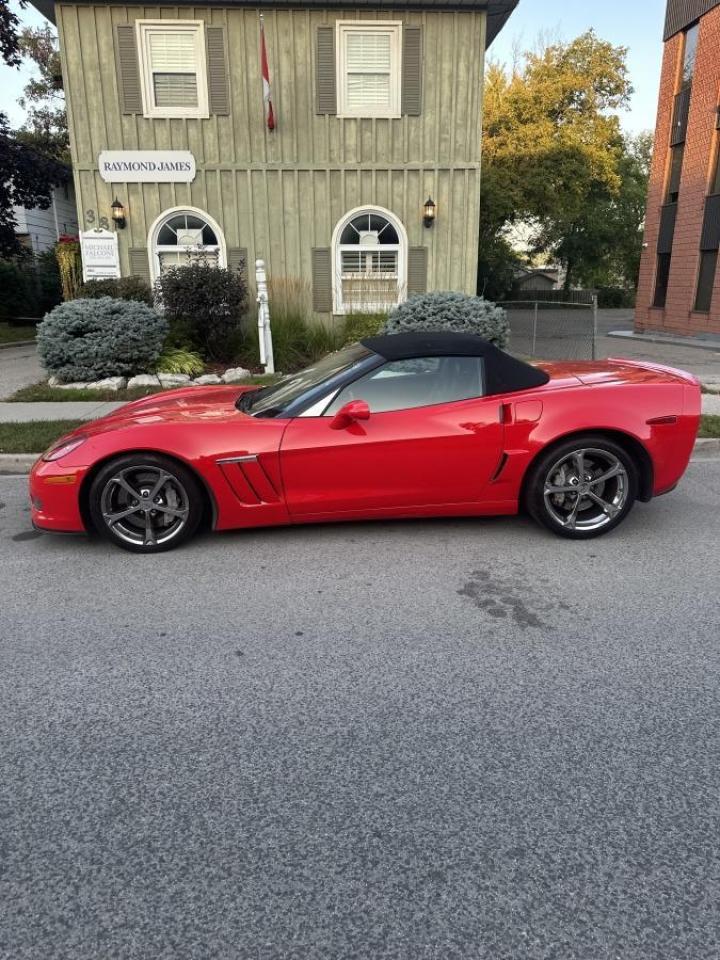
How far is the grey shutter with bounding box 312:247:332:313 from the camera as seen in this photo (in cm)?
1367

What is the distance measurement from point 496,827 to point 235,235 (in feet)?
43.1

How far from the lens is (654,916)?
1.83 m

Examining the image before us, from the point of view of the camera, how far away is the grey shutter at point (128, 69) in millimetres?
12367

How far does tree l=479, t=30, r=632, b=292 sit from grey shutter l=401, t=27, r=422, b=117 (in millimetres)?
14514

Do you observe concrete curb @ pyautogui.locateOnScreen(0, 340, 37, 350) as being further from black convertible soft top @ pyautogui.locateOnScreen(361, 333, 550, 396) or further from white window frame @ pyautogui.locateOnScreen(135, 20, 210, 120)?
black convertible soft top @ pyautogui.locateOnScreen(361, 333, 550, 396)

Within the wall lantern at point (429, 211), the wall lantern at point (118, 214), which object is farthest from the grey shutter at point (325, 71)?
the wall lantern at point (118, 214)

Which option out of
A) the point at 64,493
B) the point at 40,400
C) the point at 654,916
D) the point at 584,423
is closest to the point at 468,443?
the point at 584,423

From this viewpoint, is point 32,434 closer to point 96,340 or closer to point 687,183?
point 96,340

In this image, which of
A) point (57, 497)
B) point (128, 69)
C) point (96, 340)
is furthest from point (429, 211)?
point (57, 497)

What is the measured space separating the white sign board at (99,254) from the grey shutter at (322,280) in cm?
392

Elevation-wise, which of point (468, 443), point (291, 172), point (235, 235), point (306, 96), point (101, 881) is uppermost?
point (306, 96)

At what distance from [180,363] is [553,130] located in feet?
74.9

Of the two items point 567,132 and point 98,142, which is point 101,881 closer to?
point 98,142

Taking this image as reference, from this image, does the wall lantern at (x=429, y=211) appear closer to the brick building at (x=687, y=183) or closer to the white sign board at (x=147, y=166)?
the white sign board at (x=147, y=166)
